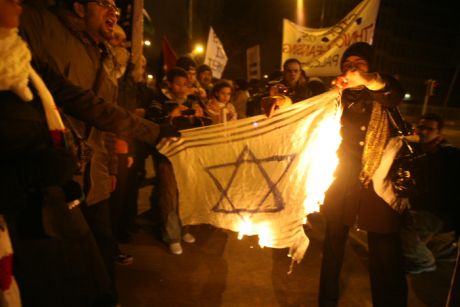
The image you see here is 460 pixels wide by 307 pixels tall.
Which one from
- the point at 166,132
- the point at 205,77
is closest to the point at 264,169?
the point at 166,132

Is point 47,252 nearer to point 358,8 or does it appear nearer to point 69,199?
point 69,199

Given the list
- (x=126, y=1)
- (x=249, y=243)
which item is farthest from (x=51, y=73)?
(x=249, y=243)

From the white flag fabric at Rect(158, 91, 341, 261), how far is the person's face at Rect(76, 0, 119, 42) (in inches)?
37.7

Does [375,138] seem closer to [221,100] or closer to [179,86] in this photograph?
[179,86]

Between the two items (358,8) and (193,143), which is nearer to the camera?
(193,143)

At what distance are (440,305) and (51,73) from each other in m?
3.61

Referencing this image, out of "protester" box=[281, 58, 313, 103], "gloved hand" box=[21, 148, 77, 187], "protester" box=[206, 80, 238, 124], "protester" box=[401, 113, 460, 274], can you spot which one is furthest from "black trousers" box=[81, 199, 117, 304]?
"protester" box=[401, 113, 460, 274]

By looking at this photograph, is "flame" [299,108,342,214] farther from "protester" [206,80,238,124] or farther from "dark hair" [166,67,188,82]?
"protester" [206,80,238,124]

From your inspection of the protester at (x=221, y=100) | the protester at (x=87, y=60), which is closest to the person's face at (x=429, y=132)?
the protester at (x=221, y=100)

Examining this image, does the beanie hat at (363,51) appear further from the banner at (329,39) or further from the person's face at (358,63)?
the banner at (329,39)

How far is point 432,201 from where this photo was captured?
3.40m

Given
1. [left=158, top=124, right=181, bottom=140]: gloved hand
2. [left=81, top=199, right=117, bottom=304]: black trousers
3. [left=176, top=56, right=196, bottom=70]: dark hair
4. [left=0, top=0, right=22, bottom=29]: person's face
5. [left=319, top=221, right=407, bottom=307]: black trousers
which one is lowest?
[left=319, top=221, right=407, bottom=307]: black trousers

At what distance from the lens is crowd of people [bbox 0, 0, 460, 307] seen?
4.26ft

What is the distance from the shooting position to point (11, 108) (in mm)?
1263
